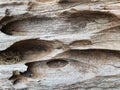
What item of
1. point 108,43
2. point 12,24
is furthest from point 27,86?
point 108,43

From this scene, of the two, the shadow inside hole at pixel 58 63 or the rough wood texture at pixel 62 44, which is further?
the shadow inside hole at pixel 58 63

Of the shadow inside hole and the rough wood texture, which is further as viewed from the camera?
the shadow inside hole

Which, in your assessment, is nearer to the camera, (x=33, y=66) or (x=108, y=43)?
(x=108, y=43)

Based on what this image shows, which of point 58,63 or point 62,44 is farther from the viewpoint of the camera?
point 58,63

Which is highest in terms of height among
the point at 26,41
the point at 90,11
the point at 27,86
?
the point at 90,11

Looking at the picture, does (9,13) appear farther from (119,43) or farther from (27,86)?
(119,43)

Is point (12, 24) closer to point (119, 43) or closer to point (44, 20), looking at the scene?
point (44, 20)

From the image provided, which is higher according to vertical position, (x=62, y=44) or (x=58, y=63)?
(x=62, y=44)

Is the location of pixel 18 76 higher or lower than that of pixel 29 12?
lower
